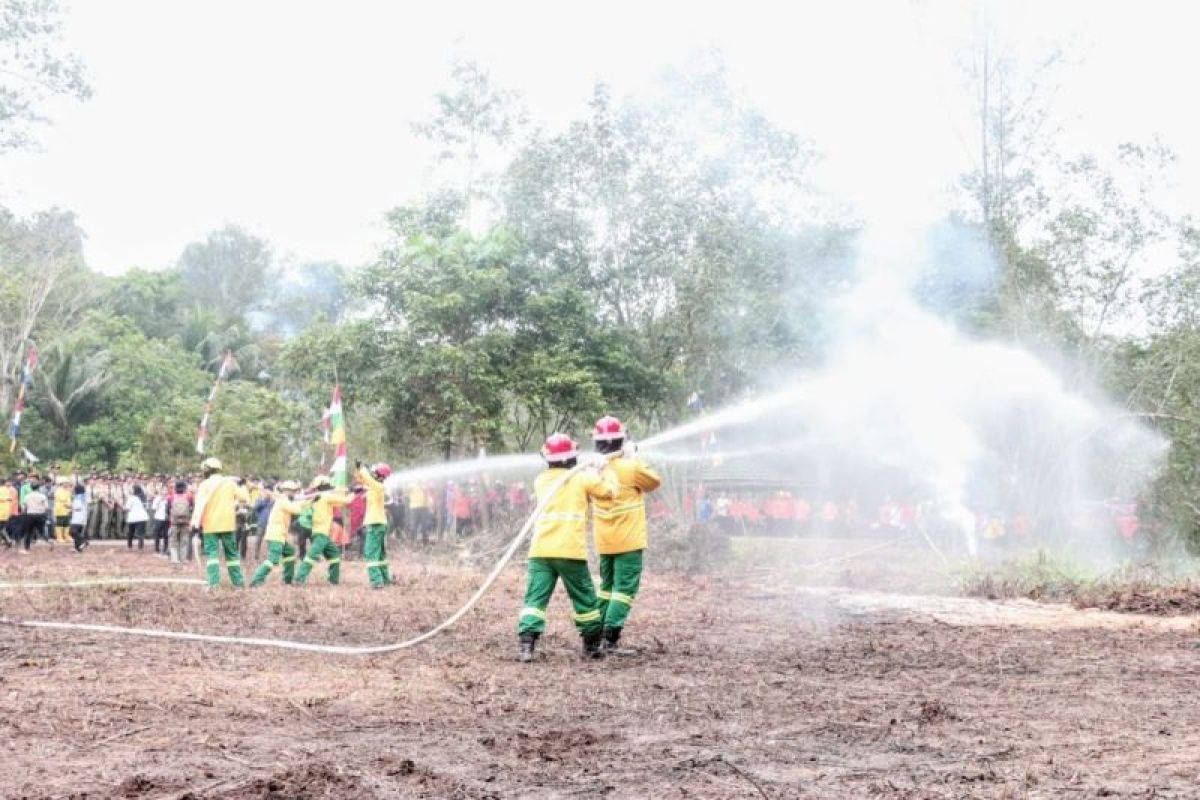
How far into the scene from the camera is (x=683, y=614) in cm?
1424

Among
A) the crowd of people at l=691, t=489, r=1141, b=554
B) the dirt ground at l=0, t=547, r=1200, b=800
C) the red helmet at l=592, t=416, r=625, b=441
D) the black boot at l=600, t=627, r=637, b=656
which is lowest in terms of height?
the dirt ground at l=0, t=547, r=1200, b=800

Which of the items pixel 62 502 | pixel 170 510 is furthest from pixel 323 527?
pixel 62 502

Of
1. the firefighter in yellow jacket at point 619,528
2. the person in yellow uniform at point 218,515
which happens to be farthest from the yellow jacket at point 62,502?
the firefighter in yellow jacket at point 619,528

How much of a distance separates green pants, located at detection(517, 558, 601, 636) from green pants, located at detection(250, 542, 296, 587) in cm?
795

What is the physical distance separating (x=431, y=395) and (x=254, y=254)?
4542cm

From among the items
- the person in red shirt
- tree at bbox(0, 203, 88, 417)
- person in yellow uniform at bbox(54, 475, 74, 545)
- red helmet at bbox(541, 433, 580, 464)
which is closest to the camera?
red helmet at bbox(541, 433, 580, 464)

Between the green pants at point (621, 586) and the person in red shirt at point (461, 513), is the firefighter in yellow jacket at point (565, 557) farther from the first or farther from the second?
the person in red shirt at point (461, 513)

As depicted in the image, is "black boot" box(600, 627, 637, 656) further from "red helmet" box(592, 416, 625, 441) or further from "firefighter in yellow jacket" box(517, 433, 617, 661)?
"red helmet" box(592, 416, 625, 441)

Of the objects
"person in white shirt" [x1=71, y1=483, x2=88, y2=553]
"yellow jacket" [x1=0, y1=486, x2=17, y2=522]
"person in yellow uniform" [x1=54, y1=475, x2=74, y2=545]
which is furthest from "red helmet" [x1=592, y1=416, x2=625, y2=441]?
"person in yellow uniform" [x1=54, y1=475, x2=74, y2=545]

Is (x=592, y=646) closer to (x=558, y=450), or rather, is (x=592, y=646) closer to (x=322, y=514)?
(x=558, y=450)

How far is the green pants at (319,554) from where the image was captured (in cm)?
Result: 1738

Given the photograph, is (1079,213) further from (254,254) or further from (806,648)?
(254,254)

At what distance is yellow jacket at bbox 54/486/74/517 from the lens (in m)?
27.5

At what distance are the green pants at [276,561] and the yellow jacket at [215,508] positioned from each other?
91cm
